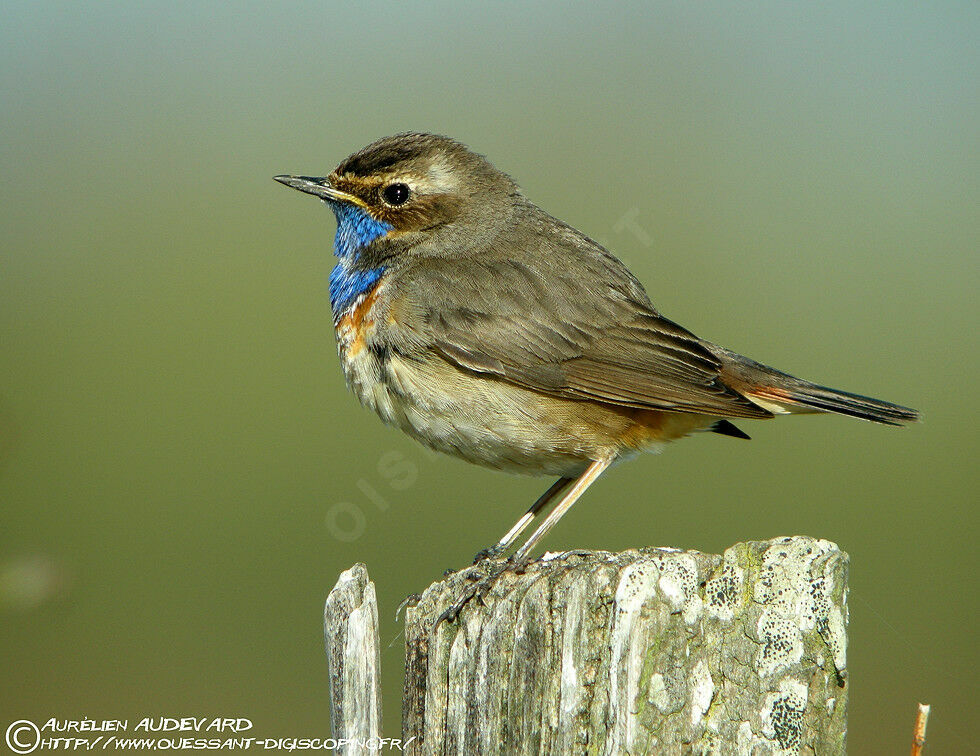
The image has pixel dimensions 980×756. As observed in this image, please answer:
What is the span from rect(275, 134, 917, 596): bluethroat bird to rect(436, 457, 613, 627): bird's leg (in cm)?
1

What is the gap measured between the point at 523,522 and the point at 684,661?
122 inches

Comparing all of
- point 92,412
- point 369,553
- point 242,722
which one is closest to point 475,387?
point 242,722

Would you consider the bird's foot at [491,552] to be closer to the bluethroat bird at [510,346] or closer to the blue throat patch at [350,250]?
the bluethroat bird at [510,346]

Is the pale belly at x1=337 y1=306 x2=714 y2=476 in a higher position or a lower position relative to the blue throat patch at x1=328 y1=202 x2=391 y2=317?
lower

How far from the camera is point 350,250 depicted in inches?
262

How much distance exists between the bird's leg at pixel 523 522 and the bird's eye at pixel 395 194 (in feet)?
6.20

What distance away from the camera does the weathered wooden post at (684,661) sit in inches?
128

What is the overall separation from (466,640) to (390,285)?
9.40 ft

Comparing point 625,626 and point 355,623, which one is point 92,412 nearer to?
point 355,623

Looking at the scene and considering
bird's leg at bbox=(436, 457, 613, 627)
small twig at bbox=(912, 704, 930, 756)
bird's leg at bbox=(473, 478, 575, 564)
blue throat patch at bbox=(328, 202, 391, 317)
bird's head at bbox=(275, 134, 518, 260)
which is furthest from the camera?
bird's head at bbox=(275, 134, 518, 260)

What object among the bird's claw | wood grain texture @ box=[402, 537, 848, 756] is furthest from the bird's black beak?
wood grain texture @ box=[402, 537, 848, 756]

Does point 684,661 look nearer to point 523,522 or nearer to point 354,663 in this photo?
point 354,663

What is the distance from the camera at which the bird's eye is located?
21.5ft

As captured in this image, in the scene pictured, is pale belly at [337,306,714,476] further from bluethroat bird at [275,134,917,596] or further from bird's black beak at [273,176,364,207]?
→ bird's black beak at [273,176,364,207]
